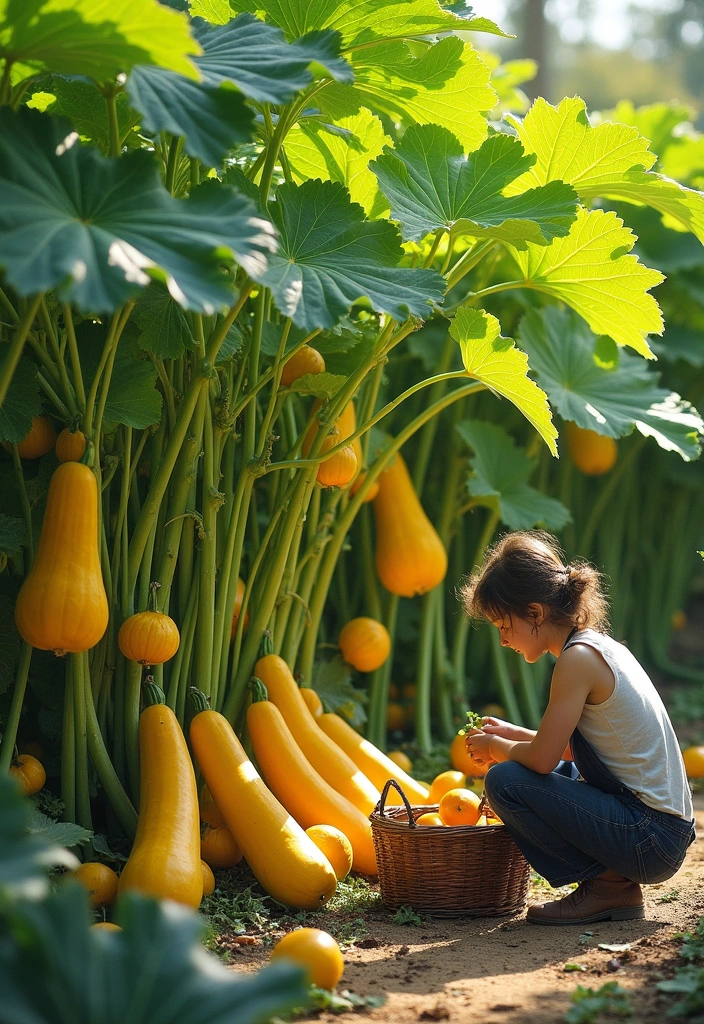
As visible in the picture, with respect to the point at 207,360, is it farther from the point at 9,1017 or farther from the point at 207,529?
the point at 9,1017

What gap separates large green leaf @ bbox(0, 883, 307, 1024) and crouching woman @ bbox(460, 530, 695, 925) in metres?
1.24

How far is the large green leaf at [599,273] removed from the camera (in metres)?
2.82

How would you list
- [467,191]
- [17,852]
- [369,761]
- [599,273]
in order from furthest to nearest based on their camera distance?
[369,761] < [599,273] < [467,191] < [17,852]

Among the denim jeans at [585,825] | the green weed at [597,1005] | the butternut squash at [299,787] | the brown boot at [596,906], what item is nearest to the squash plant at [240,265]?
the butternut squash at [299,787]

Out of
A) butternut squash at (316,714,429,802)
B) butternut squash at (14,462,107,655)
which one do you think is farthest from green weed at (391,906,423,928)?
butternut squash at (14,462,107,655)

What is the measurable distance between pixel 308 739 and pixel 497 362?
1.18 metres

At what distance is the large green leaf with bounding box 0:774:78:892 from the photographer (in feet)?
4.01

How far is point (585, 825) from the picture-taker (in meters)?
2.40

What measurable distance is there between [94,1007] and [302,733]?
1.69 m

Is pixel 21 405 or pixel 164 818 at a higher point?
pixel 21 405

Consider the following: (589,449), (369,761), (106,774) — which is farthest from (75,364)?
(589,449)

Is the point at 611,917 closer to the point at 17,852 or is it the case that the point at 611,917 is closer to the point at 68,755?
the point at 68,755

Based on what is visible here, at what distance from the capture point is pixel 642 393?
3711mm

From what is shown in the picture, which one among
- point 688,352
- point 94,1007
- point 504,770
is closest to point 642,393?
point 688,352
